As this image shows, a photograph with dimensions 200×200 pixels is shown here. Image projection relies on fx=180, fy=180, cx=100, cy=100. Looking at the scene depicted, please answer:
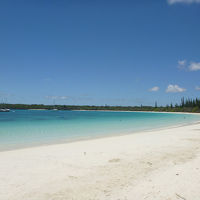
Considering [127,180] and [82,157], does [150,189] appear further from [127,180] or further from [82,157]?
[82,157]

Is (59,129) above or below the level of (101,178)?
below

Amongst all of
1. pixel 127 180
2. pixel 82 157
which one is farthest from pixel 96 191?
pixel 82 157

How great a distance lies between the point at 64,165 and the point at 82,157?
1295 mm

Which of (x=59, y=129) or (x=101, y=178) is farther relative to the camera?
(x=59, y=129)

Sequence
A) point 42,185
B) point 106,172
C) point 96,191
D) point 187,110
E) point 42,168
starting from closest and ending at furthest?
1. point 96,191
2. point 42,185
3. point 106,172
4. point 42,168
5. point 187,110

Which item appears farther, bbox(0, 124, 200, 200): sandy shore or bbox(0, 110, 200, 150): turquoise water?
bbox(0, 110, 200, 150): turquoise water

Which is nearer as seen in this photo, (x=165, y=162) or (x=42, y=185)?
(x=42, y=185)

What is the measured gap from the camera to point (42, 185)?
4.65 metres

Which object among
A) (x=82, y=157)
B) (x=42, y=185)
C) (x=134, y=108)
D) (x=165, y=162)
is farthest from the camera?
(x=134, y=108)

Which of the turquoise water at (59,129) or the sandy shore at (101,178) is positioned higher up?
the sandy shore at (101,178)

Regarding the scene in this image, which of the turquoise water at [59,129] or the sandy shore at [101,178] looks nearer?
the sandy shore at [101,178]

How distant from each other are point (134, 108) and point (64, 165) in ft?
589

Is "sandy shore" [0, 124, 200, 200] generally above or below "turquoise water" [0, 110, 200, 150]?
above

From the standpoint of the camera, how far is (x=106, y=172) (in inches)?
220
